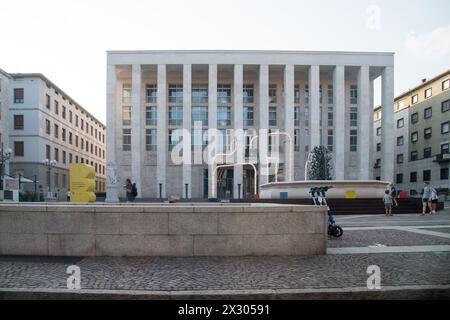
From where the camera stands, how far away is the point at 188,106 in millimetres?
43000

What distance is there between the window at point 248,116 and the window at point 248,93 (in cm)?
134

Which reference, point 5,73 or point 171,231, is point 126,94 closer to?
point 5,73

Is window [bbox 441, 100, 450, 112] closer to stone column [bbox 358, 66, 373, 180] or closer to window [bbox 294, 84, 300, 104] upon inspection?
stone column [bbox 358, 66, 373, 180]

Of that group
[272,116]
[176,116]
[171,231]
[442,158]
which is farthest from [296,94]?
[171,231]

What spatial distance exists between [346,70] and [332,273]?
45731 millimetres

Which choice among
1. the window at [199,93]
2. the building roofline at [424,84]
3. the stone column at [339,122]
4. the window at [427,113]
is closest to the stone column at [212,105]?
the window at [199,93]

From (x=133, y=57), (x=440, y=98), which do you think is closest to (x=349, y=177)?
(x=440, y=98)

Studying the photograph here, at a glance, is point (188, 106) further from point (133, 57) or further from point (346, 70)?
point (346, 70)

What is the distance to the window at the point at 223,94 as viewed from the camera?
46625mm

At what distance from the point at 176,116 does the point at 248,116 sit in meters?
10.7

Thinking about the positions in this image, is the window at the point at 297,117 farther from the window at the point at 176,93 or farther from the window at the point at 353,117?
the window at the point at 176,93

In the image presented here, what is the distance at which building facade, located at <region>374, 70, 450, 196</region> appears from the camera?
45.5 m

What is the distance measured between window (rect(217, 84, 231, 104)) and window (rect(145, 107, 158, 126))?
31.9 ft
